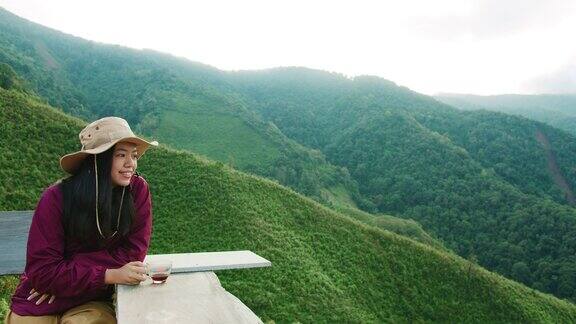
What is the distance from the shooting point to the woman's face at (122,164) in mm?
3264

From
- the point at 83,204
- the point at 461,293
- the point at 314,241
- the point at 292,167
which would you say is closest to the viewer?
the point at 83,204

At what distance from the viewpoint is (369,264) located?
901 inches

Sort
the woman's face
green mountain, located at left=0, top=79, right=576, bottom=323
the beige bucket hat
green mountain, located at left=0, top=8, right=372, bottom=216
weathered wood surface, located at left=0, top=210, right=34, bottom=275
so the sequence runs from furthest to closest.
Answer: green mountain, located at left=0, top=8, right=372, bottom=216 → green mountain, located at left=0, top=79, right=576, bottom=323 → weathered wood surface, located at left=0, top=210, right=34, bottom=275 → the woman's face → the beige bucket hat

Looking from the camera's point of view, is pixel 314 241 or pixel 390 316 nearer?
pixel 390 316

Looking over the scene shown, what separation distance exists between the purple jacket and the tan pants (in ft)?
0.13

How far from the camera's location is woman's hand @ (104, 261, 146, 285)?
289cm

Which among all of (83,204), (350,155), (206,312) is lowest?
(350,155)

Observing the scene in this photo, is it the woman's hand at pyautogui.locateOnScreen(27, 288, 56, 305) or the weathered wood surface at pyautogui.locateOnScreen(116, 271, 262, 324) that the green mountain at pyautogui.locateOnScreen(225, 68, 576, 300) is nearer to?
the weathered wood surface at pyautogui.locateOnScreen(116, 271, 262, 324)

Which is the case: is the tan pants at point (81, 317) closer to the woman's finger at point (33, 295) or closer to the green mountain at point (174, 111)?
the woman's finger at point (33, 295)

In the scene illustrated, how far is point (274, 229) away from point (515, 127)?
324 feet

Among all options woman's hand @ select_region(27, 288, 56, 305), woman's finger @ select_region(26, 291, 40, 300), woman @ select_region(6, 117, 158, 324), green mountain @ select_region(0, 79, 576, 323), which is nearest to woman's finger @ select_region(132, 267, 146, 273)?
woman @ select_region(6, 117, 158, 324)

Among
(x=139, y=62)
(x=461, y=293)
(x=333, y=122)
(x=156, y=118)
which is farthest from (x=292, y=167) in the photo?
(x=139, y=62)

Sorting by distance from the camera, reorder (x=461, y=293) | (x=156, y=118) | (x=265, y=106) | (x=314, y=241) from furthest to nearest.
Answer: (x=265, y=106) → (x=156, y=118) → (x=461, y=293) → (x=314, y=241)

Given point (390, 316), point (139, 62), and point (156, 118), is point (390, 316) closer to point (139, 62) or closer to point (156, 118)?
point (156, 118)
